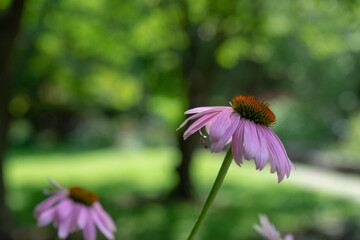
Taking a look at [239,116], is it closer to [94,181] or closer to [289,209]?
[289,209]

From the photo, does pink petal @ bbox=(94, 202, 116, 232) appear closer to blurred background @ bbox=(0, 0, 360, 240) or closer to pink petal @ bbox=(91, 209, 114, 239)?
pink petal @ bbox=(91, 209, 114, 239)

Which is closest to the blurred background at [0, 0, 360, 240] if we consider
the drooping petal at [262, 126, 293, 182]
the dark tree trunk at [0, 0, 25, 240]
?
the dark tree trunk at [0, 0, 25, 240]

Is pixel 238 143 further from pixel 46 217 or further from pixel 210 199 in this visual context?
pixel 46 217

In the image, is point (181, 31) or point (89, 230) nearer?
point (89, 230)

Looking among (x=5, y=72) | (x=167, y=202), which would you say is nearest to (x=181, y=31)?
Answer: (x=167, y=202)

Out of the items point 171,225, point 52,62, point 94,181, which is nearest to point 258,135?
point 171,225

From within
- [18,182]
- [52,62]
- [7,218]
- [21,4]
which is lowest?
[18,182]
